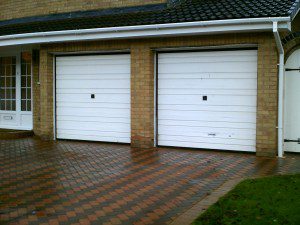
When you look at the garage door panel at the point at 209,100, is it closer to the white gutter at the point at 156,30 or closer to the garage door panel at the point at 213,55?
the garage door panel at the point at 213,55

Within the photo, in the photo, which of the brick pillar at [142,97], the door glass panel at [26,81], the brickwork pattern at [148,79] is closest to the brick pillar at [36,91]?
the brickwork pattern at [148,79]

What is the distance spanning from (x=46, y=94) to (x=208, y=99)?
16.1 ft

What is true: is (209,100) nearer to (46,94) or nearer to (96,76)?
(96,76)

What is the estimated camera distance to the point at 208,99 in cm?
1127

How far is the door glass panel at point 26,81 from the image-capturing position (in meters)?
15.1

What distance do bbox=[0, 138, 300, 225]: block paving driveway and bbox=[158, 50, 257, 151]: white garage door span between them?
450 mm

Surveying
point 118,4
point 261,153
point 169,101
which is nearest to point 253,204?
point 261,153

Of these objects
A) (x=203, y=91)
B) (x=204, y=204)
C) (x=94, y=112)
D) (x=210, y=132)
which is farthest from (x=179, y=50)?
(x=204, y=204)

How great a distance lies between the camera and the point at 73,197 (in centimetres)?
691

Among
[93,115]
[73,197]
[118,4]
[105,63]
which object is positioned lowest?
[73,197]

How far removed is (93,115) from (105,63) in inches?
58.6

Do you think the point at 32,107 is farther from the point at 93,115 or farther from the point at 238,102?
the point at 238,102

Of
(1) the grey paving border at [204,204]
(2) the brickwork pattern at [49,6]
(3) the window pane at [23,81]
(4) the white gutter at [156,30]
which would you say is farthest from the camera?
(3) the window pane at [23,81]

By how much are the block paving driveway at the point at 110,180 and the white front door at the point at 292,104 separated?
1.96ft
